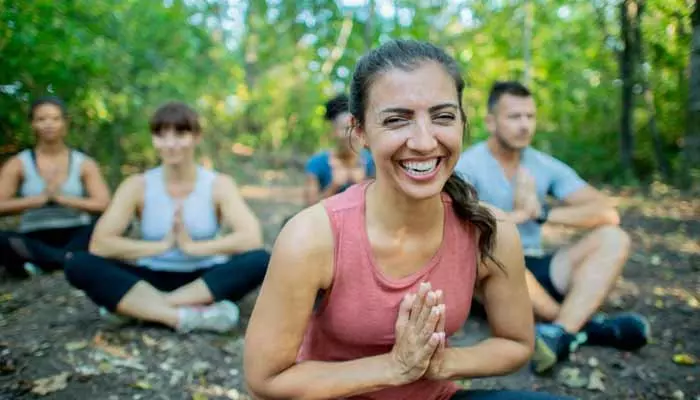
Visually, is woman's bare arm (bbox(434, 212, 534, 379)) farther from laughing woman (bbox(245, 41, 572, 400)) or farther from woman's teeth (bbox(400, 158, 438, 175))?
woman's teeth (bbox(400, 158, 438, 175))

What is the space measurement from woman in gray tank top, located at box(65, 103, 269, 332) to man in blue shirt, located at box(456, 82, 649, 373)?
150cm

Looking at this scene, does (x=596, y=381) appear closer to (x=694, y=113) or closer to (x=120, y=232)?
(x=120, y=232)

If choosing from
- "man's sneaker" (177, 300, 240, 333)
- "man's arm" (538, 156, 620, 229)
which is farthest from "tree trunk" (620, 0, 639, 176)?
"man's sneaker" (177, 300, 240, 333)

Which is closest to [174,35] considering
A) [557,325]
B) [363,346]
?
[557,325]

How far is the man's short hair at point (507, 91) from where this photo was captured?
146 inches

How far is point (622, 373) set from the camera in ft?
9.61

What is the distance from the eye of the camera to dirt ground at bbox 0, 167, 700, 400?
8.96 feet

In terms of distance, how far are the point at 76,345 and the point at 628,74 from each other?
808 cm

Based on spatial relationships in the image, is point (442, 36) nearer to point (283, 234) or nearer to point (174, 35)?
point (174, 35)

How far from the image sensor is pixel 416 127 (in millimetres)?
1602

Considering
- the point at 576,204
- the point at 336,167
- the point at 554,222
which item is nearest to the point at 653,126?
the point at 576,204

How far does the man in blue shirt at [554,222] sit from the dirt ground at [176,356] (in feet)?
0.55

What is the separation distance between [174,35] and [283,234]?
6139 millimetres

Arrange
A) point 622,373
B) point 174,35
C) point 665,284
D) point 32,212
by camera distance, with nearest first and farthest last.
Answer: point 622,373
point 665,284
point 32,212
point 174,35
